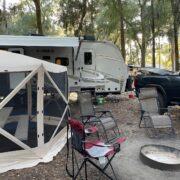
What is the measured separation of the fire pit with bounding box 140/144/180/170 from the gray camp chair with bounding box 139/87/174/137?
1169mm

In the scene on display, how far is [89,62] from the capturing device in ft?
40.8

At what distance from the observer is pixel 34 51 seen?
39.6 feet

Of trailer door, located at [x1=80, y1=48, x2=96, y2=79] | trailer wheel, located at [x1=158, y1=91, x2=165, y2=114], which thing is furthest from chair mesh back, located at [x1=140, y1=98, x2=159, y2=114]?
trailer door, located at [x1=80, y1=48, x2=96, y2=79]

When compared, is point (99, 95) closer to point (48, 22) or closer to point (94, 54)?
point (94, 54)

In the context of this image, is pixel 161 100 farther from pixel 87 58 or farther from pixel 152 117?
pixel 87 58

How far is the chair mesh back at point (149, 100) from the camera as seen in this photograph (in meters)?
8.68

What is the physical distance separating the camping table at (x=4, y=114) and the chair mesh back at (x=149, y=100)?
12.1 ft

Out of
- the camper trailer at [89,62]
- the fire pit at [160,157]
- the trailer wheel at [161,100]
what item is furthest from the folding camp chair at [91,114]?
the camper trailer at [89,62]

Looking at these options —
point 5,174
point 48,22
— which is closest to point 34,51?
point 5,174

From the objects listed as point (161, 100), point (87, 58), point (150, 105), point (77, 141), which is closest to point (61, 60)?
point (87, 58)

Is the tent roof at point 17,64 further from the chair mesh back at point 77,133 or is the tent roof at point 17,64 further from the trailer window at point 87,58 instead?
the trailer window at point 87,58

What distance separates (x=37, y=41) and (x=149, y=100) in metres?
4.54

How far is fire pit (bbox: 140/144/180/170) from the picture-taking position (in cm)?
540

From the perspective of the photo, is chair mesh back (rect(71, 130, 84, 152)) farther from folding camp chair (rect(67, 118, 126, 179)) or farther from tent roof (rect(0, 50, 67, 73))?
tent roof (rect(0, 50, 67, 73))
